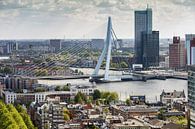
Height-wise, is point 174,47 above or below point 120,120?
above

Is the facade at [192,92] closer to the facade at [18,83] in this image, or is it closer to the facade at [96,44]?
the facade at [18,83]

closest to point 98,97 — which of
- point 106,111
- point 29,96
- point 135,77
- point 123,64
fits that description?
point 29,96

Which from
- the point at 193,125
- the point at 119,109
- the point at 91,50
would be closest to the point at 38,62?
the point at 91,50

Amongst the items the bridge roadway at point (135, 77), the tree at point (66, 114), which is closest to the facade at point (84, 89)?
the tree at point (66, 114)

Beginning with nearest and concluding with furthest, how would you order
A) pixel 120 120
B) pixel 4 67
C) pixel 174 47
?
pixel 120 120 < pixel 4 67 < pixel 174 47

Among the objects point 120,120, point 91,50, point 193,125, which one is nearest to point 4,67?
point 91,50

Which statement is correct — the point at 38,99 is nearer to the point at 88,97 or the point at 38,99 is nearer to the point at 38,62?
the point at 88,97

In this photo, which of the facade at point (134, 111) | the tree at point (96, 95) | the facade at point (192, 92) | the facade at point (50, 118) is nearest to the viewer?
the facade at point (192, 92)

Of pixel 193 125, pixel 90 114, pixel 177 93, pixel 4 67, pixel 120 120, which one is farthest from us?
pixel 4 67

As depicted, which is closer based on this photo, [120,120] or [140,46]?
[120,120]
